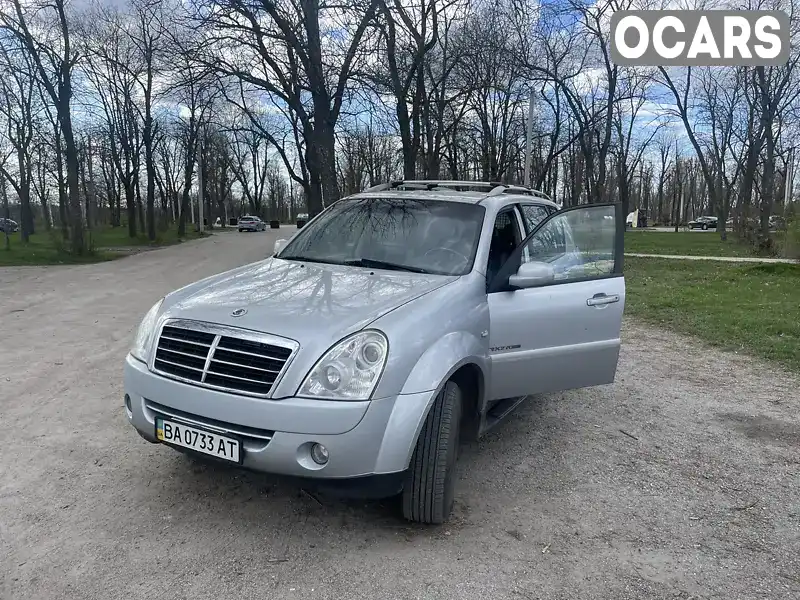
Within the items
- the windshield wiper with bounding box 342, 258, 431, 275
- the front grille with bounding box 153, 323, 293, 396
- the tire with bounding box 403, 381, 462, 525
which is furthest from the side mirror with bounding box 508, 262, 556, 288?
the front grille with bounding box 153, 323, 293, 396

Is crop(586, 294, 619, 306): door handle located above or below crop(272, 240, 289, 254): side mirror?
below

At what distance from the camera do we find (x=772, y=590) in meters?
2.67

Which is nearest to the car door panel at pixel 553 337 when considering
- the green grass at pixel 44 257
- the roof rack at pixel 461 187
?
the roof rack at pixel 461 187

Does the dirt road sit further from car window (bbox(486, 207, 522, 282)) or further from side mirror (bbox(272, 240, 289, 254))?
side mirror (bbox(272, 240, 289, 254))

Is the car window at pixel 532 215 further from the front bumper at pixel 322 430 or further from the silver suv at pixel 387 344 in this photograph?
the front bumper at pixel 322 430

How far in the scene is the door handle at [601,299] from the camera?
4148 mm

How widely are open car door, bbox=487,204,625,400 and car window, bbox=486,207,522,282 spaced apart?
0.54ft

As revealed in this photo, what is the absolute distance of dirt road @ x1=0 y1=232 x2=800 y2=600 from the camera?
267 cm

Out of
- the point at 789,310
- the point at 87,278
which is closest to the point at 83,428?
the point at 789,310

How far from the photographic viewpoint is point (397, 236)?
4.18m

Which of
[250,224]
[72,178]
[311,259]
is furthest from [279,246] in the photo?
[250,224]

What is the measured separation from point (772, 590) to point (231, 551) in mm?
2504

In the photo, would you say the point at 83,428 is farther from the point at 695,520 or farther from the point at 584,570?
the point at 695,520

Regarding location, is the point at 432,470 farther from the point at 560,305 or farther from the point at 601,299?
the point at 601,299
